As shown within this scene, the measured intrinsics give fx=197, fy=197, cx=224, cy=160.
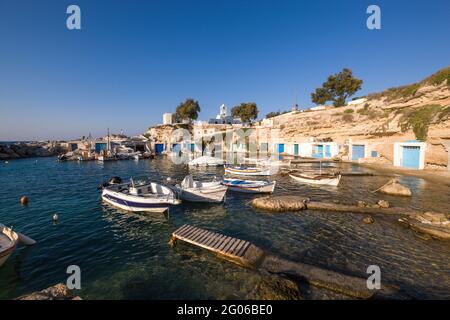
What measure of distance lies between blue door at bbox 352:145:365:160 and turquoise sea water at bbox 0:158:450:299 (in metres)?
32.1

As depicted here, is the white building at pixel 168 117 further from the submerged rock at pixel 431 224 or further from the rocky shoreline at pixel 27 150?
the submerged rock at pixel 431 224

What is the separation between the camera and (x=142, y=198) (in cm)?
1795

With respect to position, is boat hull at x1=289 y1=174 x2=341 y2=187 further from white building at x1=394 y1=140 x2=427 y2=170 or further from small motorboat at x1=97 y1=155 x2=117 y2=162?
small motorboat at x1=97 y1=155 x2=117 y2=162

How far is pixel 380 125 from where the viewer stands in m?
50.3

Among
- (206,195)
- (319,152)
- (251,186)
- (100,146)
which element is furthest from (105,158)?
(319,152)

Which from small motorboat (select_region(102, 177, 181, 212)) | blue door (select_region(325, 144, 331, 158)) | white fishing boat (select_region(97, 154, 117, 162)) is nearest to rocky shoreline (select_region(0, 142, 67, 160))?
white fishing boat (select_region(97, 154, 117, 162))

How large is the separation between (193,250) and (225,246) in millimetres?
2129

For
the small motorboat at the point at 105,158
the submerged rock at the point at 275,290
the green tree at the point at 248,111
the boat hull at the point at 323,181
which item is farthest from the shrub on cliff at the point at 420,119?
the small motorboat at the point at 105,158

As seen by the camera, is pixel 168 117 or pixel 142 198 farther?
pixel 168 117

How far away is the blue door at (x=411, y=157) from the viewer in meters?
37.7

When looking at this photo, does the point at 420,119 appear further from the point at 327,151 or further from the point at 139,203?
the point at 139,203
